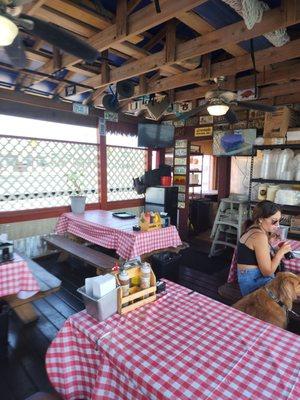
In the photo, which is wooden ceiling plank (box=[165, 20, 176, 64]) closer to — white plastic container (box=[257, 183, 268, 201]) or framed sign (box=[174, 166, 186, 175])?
white plastic container (box=[257, 183, 268, 201])

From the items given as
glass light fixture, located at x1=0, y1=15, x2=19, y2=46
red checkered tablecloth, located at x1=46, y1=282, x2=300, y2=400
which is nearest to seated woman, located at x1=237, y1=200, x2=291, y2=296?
red checkered tablecloth, located at x1=46, y1=282, x2=300, y2=400

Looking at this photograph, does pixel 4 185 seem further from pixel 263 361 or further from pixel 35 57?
pixel 263 361

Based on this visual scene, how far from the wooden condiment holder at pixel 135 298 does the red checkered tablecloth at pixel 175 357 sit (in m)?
0.03

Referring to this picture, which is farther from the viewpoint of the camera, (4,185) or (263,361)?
(4,185)

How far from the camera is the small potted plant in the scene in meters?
A: 3.89

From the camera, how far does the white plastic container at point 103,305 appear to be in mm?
1141

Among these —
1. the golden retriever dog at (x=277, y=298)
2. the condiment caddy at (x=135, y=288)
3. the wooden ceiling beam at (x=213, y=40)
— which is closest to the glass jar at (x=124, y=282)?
the condiment caddy at (x=135, y=288)

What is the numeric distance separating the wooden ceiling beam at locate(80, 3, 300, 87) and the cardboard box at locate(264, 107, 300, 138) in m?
1.70

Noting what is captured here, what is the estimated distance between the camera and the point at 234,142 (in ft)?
13.7

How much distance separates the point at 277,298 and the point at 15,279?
1759mm

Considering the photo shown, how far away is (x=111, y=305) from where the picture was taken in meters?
1.19

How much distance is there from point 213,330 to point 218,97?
1912mm

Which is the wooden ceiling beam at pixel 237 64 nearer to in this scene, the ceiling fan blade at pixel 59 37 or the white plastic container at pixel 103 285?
the ceiling fan blade at pixel 59 37

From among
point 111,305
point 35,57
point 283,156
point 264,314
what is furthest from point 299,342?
point 35,57
